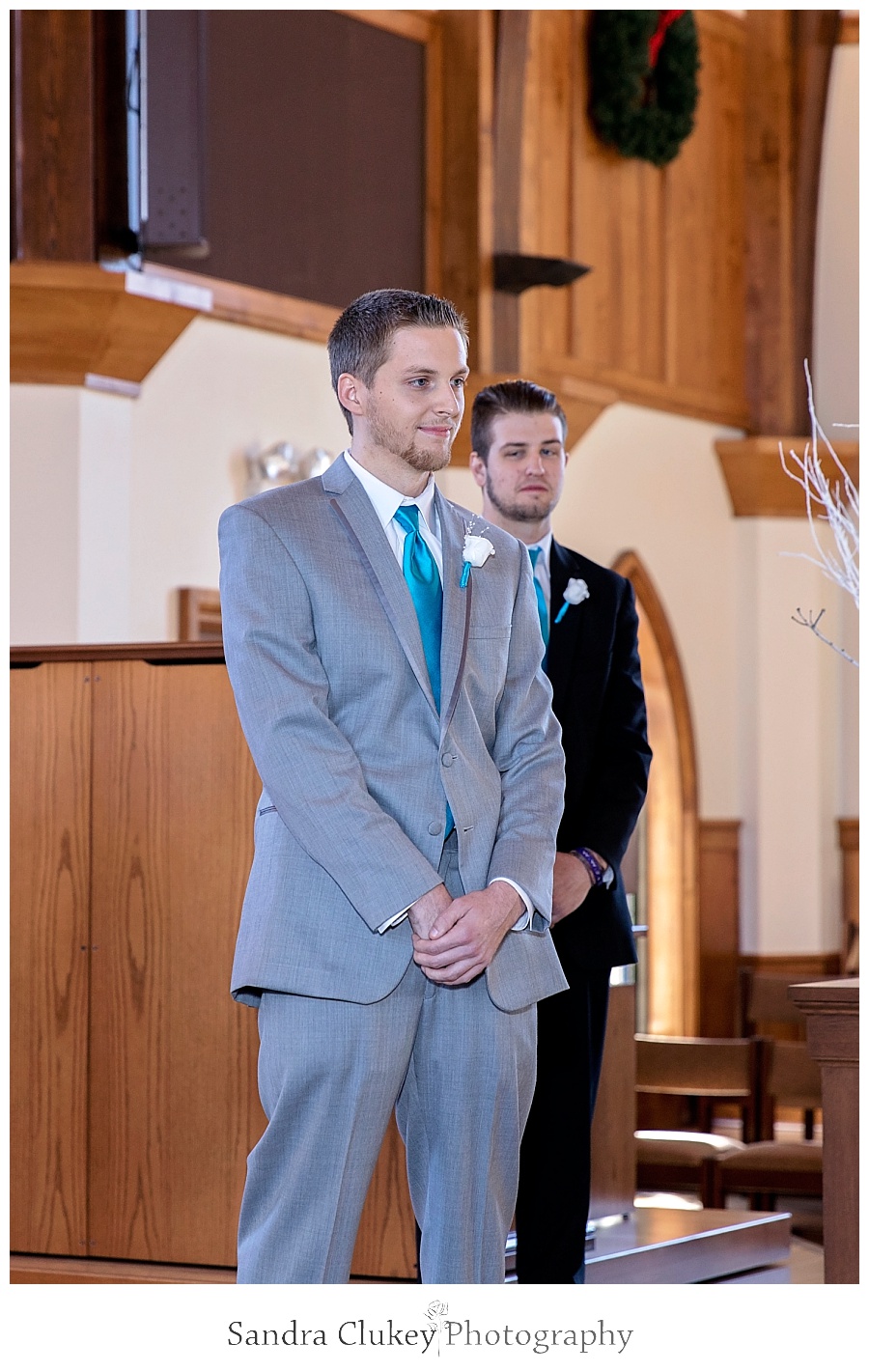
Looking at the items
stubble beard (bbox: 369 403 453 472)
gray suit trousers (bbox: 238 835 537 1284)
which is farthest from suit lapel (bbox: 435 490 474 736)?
gray suit trousers (bbox: 238 835 537 1284)

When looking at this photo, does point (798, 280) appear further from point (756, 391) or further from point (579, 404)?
point (579, 404)

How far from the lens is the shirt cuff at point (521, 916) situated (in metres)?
2.33

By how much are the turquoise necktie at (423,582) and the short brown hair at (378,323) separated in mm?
158

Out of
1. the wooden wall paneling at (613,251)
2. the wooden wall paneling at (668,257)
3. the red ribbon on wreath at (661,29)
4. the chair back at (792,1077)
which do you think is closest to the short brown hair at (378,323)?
the chair back at (792,1077)

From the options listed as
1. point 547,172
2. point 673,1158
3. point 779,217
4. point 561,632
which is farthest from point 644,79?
point 561,632

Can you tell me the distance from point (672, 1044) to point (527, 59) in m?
4.26

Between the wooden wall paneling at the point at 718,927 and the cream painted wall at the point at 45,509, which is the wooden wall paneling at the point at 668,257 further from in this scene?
the cream painted wall at the point at 45,509

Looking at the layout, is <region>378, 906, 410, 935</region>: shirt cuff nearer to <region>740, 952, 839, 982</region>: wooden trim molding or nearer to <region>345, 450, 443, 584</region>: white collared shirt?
<region>345, 450, 443, 584</region>: white collared shirt

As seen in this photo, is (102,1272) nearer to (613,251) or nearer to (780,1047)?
(780,1047)

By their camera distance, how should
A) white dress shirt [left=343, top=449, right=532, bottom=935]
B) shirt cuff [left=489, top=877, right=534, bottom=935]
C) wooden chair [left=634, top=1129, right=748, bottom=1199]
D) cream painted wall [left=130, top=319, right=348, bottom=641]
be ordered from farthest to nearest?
cream painted wall [left=130, top=319, right=348, bottom=641]
wooden chair [left=634, top=1129, right=748, bottom=1199]
white dress shirt [left=343, top=449, right=532, bottom=935]
shirt cuff [left=489, top=877, right=534, bottom=935]

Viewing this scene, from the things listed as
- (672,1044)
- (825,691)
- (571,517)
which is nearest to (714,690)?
(825,691)

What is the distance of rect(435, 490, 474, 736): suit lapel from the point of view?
93.4 inches

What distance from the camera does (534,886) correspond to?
2.36 metres
